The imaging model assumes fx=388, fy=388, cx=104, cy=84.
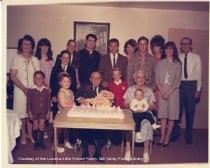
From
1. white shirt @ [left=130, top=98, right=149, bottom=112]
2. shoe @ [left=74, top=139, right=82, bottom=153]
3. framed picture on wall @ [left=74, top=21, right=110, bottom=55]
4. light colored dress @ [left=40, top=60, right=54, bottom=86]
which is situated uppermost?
framed picture on wall @ [left=74, top=21, right=110, bottom=55]

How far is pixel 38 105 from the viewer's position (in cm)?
157

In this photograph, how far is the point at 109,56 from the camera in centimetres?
157

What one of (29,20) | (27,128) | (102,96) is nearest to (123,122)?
(102,96)

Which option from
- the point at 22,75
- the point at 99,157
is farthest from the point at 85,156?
the point at 22,75

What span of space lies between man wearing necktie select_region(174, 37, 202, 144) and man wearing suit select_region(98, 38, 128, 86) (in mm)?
236

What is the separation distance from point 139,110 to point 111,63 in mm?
224

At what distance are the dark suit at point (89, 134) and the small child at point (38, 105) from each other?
134 millimetres

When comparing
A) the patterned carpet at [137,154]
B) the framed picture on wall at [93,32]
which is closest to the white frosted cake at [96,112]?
the patterned carpet at [137,154]

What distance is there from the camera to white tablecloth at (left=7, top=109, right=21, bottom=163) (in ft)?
4.95

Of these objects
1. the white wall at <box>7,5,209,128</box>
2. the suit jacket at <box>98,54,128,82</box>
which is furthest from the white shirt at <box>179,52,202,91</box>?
the suit jacket at <box>98,54,128,82</box>

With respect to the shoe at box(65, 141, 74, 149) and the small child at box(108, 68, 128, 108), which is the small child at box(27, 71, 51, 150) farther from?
the small child at box(108, 68, 128, 108)

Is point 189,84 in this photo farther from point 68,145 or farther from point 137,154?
point 68,145

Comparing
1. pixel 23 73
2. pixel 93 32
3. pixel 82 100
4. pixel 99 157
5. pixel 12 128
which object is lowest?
pixel 99 157

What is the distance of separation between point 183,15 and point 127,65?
0.97ft
